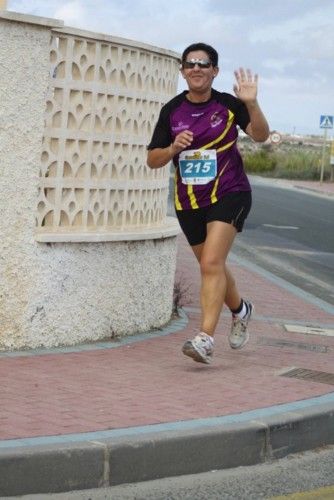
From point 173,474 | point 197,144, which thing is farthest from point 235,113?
point 173,474

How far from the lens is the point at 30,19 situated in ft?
30.1

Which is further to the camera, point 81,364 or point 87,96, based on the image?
point 87,96

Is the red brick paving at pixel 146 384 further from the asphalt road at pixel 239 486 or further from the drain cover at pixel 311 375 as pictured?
the asphalt road at pixel 239 486

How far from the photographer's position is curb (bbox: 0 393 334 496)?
639 centimetres

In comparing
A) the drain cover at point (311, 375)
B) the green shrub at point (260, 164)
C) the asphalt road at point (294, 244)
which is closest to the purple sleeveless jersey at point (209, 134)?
the drain cover at point (311, 375)

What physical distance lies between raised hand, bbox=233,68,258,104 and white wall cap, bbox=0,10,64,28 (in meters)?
1.24

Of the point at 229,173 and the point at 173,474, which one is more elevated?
the point at 229,173

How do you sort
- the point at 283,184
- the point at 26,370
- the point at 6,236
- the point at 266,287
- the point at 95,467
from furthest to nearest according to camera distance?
the point at 283,184 < the point at 266,287 < the point at 6,236 < the point at 26,370 < the point at 95,467

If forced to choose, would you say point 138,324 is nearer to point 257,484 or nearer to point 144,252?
point 144,252

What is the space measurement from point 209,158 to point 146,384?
60.3 inches

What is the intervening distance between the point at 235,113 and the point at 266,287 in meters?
5.88

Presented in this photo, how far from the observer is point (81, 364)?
907 centimetres

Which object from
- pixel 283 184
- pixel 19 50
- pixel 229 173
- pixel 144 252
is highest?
pixel 19 50

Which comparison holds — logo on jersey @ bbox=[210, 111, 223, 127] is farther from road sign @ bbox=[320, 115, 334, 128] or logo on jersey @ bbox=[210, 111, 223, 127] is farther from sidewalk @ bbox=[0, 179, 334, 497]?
road sign @ bbox=[320, 115, 334, 128]
